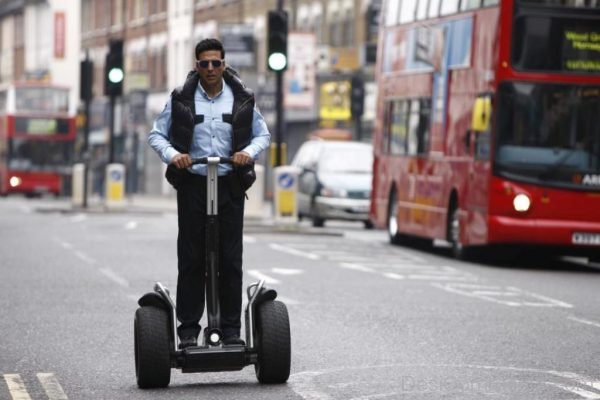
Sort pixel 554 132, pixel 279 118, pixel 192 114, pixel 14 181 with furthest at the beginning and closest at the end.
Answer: pixel 14 181
pixel 279 118
pixel 554 132
pixel 192 114

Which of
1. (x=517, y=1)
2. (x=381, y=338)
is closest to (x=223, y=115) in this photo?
(x=381, y=338)

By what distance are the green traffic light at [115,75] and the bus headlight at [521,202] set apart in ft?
55.4

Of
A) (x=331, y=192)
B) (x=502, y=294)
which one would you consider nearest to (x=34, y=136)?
(x=331, y=192)

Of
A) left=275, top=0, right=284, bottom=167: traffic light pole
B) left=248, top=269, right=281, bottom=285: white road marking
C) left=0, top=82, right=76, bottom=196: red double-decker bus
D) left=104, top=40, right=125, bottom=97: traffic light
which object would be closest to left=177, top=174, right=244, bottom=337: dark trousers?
left=248, top=269, right=281, bottom=285: white road marking

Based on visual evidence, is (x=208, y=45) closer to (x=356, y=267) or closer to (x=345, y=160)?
(x=356, y=267)

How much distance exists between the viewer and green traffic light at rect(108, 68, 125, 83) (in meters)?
37.8

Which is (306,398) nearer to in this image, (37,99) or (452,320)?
(452,320)

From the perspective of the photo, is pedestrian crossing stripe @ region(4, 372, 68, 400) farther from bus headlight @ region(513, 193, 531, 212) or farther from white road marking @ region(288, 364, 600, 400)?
bus headlight @ region(513, 193, 531, 212)

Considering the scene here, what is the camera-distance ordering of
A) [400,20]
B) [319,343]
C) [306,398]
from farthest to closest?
1. [400,20]
2. [319,343]
3. [306,398]

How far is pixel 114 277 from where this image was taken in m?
19.2

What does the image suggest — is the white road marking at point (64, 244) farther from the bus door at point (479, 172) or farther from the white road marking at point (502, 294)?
the white road marking at point (502, 294)

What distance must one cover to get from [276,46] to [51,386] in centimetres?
2001

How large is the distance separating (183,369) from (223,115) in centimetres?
132

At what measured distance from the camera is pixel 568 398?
9281mm
